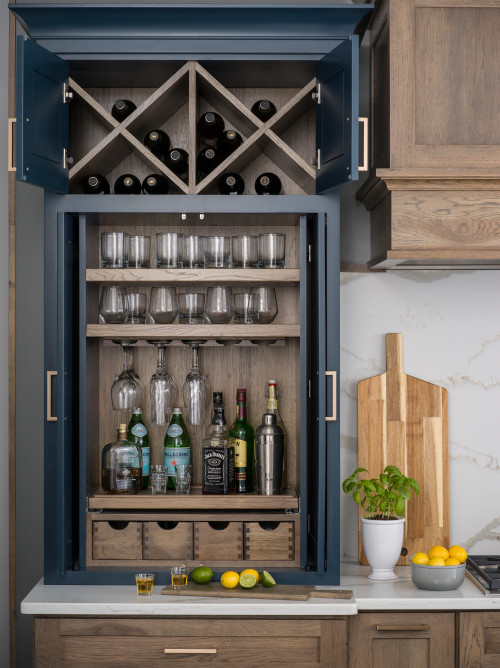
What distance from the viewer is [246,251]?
244 centimetres

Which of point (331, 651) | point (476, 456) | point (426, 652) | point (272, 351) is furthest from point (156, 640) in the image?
point (476, 456)

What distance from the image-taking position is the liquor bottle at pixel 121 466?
7.91 ft

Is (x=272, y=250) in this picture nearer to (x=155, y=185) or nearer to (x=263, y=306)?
(x=263, y=306)

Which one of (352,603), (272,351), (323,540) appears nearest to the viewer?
(352,603)

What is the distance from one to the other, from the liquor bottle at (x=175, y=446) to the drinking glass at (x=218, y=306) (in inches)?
13.7

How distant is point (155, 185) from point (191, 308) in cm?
44

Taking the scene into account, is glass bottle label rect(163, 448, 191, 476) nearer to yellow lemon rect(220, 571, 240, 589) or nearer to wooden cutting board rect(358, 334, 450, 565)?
yellow lemon rect(220, 571, 240, 589)

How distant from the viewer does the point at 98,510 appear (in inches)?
94.0

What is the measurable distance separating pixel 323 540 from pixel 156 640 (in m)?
0.59

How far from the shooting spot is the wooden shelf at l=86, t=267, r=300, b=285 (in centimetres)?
235

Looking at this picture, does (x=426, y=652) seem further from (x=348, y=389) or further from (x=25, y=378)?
(x=25, y=378)

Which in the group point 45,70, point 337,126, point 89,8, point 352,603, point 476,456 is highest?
point 89,8

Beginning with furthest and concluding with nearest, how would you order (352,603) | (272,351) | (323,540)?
1. (272,351)
2. (323,540)
3. (352,603)

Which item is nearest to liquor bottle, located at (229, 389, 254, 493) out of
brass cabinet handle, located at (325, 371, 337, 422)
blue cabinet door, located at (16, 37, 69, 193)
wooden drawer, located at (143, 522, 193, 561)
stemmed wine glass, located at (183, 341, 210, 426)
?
stemmed wine glass, located at (183, 341, 210, 426)
